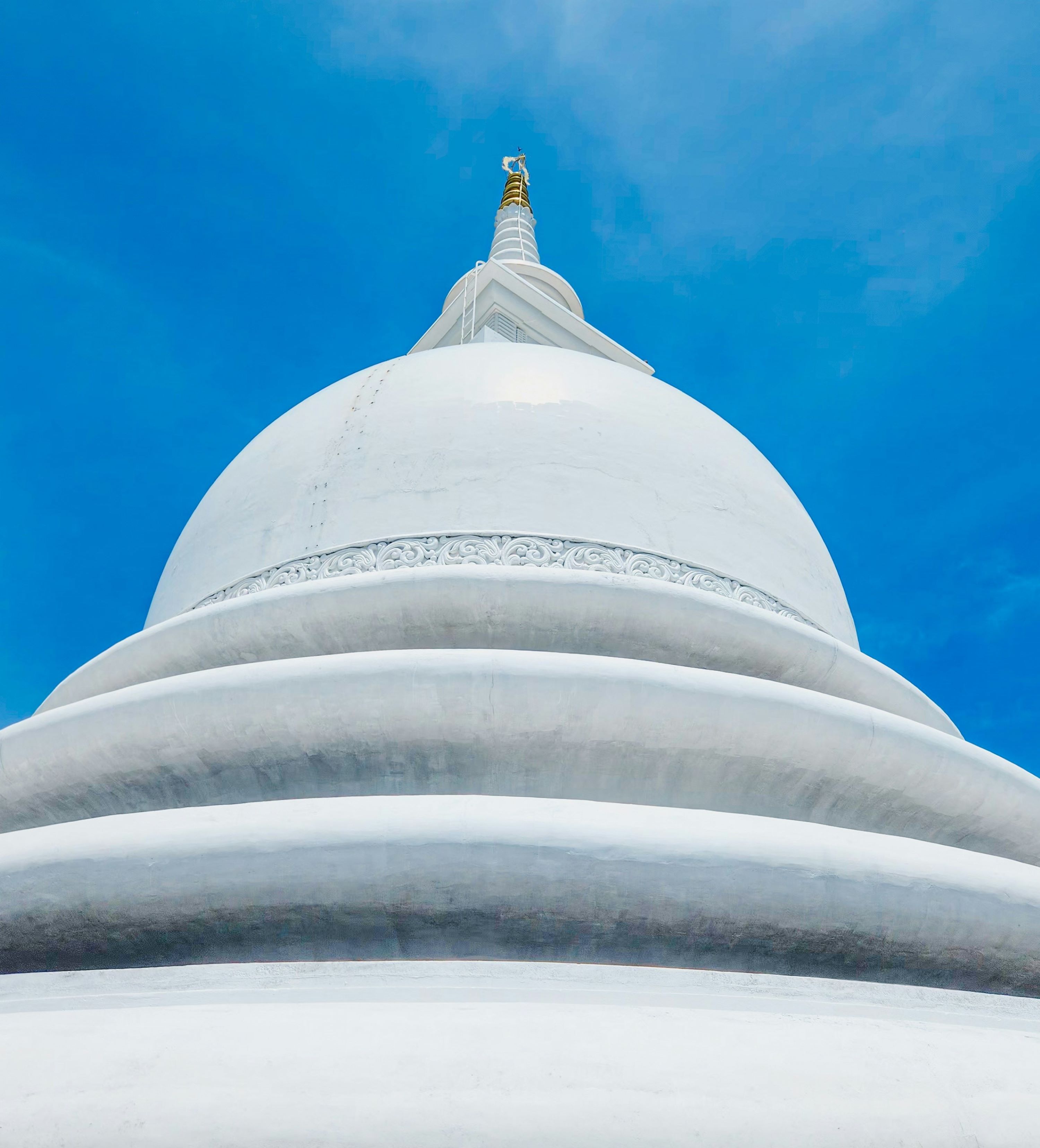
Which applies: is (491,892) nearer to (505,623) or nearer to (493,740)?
(493,740)

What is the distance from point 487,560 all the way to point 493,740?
2.24 m

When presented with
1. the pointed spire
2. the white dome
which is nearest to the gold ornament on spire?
the pointed spire

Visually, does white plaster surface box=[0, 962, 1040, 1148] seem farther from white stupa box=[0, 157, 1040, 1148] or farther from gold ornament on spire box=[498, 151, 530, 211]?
gold ornament on spire box=[498, 151, 530, 211]

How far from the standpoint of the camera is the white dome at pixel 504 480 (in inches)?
315

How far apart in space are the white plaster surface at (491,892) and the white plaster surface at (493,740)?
0.85m

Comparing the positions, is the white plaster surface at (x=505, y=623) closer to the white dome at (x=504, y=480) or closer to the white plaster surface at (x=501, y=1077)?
the white dome at (x=504, y=480)

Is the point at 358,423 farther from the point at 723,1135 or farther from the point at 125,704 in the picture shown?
the point at 723,1135

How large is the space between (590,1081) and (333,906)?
5.82 feet

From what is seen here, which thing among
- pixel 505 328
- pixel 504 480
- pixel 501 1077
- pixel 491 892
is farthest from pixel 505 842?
pixel 505 328

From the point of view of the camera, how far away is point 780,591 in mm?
8633

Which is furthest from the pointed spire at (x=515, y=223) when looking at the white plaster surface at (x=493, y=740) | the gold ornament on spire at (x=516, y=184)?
the white plaster surface at (x=493, y=740)

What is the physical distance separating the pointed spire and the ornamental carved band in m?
11.2

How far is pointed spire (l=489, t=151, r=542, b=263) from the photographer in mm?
19297

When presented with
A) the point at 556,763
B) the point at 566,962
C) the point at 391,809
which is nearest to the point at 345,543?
the point at 556,763
